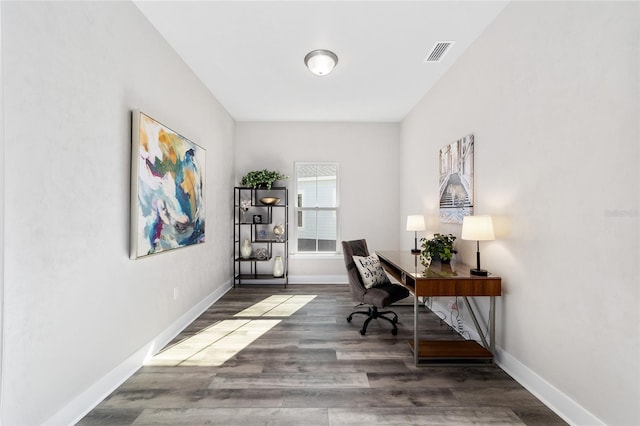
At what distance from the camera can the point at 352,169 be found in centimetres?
519

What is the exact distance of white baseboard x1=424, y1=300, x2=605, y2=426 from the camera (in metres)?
1.66

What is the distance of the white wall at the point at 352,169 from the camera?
5.14m

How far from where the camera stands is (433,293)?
235 cm

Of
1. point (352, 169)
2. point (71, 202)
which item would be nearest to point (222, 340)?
point (71, 202)

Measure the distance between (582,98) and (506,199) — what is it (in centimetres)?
85

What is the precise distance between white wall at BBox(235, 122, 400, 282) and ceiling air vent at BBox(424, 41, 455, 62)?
2161 mm

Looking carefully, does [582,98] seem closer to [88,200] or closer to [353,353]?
[353,353]

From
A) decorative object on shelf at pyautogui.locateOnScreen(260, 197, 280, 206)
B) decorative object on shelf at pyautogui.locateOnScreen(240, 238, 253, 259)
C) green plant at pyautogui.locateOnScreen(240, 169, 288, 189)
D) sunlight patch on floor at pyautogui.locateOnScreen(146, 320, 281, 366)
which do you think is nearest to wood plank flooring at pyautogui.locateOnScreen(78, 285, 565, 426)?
sunlight patch on floor at pyautogui.locateOnScreen(146, 320, 281, 366)

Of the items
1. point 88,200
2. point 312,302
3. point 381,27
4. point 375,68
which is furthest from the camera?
point 312,302

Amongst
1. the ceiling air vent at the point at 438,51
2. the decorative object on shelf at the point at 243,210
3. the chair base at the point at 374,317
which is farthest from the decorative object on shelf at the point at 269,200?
the ceiling air vent at the point at 438,51

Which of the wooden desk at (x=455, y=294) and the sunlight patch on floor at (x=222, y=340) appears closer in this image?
the wooden desk at (x=455, y=294)

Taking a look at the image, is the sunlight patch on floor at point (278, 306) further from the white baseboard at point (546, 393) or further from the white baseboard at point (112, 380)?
the white baseboard at point (546, 393)

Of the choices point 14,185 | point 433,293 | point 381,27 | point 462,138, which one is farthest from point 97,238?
point 462,138

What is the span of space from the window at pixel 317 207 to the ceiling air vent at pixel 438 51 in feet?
8.03
